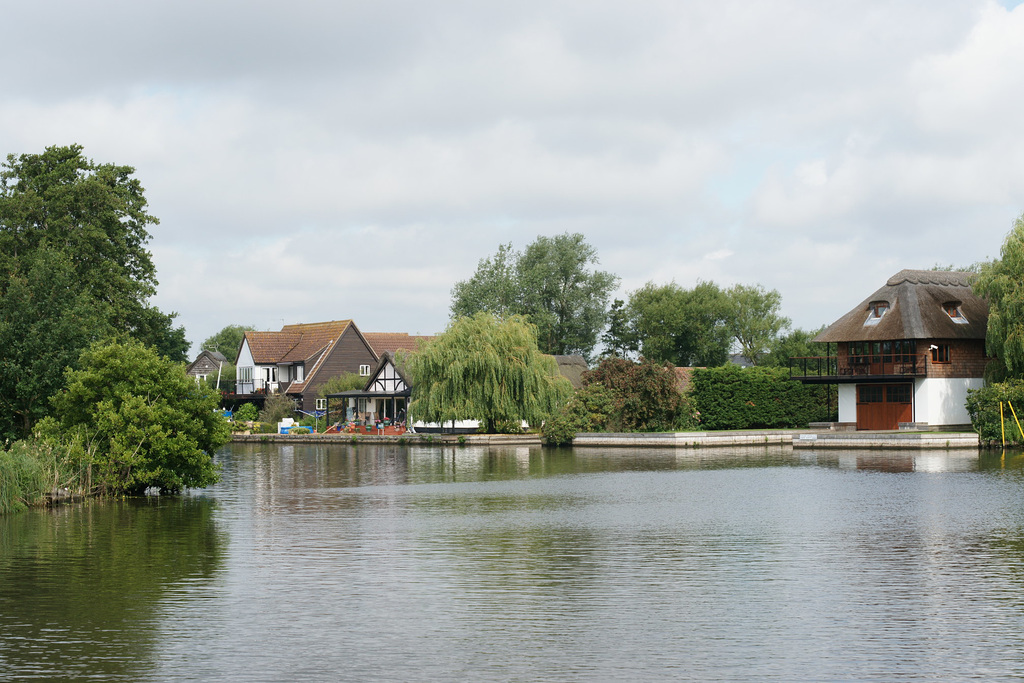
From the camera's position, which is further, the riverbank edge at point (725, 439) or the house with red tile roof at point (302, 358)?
the house with red tile roof at point (302, 358)

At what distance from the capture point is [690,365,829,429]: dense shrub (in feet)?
200

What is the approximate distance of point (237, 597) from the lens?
15.4 m

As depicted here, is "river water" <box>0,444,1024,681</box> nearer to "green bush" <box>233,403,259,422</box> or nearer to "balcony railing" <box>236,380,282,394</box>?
"green bush" <box>233,403,259,422</box>

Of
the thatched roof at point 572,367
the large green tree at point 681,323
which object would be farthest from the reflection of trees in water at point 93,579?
the large green tree at point 681,323

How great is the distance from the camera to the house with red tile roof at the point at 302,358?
8338 centimetres

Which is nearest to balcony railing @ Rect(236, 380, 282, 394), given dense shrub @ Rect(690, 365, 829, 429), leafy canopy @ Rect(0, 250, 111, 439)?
dense shrub @ Rect(690, 365, 829, 429)

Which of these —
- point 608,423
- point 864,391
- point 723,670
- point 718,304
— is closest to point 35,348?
point 723,670

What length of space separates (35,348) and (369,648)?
22544 millimetres

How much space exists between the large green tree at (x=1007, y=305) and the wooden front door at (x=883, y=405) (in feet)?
20.2

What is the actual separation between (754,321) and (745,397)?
133ft

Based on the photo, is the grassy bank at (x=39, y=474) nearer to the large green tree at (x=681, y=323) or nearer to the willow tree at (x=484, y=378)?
the willow tree at (x=484, y=378)

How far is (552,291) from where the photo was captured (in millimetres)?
81688

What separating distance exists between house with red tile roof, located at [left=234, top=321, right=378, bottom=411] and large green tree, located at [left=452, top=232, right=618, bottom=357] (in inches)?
376

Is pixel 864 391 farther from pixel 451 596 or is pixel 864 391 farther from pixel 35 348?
pixel 451 596
